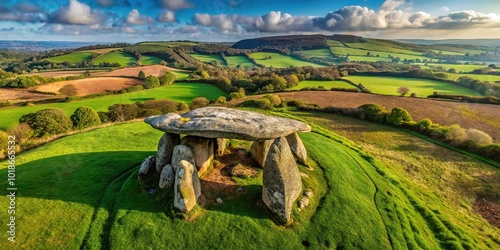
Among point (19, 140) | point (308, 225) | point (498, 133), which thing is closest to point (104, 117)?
point (19, 140)

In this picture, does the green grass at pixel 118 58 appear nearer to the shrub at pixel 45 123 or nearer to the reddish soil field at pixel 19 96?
the reddish soil field at pixel 19 96

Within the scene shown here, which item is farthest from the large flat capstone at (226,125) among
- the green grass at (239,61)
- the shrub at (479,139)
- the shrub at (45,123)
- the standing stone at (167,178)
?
the green grass at (239,61)

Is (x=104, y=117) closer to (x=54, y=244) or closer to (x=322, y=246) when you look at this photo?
(x=54, y=244)

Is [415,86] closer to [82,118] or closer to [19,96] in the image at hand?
[82,118]

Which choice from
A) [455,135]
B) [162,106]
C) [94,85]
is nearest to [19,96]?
[94,85]

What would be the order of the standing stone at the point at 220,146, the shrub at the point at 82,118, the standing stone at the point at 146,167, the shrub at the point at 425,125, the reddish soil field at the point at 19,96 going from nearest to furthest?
the standing stone at the point at 146,167 < the standing stone at the point at 220,146 < the shrub at the point at 82,118 < the shrub at the point at 425,125 < the reddish soil field at the point at 19,96

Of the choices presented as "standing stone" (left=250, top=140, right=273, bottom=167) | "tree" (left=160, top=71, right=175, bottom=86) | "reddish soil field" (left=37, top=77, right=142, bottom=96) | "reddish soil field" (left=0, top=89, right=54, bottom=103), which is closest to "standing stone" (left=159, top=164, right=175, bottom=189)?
"standing stone" (left=250, top=140, right=273, bottom=167)

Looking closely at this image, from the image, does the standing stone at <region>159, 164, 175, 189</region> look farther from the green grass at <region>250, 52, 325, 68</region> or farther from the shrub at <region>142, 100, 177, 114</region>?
the green grass at <region>250, 52, 325, 68</region>
